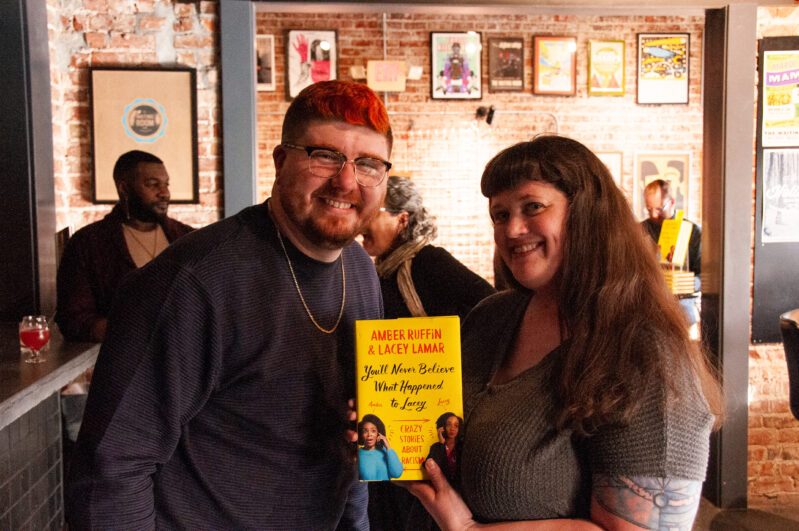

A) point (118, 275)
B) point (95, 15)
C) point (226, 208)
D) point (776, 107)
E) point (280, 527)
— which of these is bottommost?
point (280, 527)

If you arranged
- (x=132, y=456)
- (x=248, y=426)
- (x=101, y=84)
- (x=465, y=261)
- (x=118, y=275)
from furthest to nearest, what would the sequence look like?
(x=465, y=261), (x=101, y=84), (x=118, y=275), (x=248, y=426), (x=132, y=456)

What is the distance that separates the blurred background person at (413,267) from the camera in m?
2.69

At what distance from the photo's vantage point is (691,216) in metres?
6.29

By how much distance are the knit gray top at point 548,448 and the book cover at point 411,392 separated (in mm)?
75

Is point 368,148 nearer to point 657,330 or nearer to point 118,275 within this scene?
point 657,330

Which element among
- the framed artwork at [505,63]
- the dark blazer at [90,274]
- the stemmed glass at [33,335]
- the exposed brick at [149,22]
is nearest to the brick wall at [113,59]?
the exposed brick at [149,22]

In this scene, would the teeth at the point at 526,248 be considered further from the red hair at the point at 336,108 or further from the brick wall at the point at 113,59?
the brick wall at the point at 113,59

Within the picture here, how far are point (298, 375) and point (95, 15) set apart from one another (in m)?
2.60

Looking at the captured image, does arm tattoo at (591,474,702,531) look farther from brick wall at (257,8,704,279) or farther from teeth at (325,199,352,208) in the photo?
brick wall at (257,8,704,279)

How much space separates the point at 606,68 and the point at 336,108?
5.50 meters

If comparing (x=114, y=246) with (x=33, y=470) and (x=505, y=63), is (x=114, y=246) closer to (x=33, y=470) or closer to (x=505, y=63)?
(x=33, y=470)

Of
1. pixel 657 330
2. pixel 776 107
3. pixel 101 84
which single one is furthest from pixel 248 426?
pixel 776 107

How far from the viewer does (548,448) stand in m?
1.18

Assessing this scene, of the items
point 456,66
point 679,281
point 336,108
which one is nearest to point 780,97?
point 679,281
